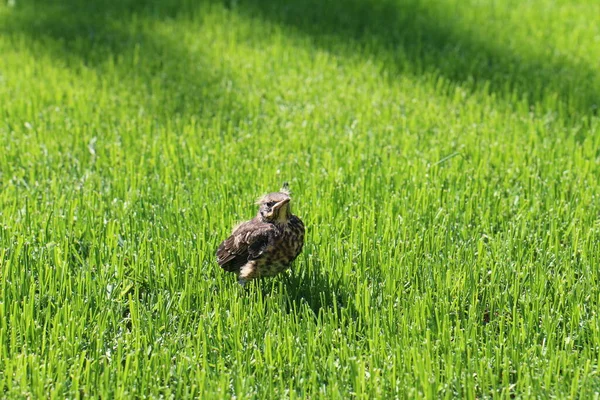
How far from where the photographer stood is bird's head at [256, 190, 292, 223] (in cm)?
404

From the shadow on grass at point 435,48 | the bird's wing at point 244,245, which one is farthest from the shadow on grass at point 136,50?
the bird's wing at point 244,245

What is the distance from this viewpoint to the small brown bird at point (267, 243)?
4023 millimetres

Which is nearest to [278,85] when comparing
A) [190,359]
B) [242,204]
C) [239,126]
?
[239,126]

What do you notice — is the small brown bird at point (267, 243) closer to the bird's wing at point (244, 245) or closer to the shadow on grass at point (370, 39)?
the bird's wing at point (244, 245)

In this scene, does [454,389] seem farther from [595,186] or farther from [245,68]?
[245,68]

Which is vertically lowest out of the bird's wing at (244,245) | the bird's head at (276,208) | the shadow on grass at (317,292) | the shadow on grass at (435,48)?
the shadow on grass at (317,292)

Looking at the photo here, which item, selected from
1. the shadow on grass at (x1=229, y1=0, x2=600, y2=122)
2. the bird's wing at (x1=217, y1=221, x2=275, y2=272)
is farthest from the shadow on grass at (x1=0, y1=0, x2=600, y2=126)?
the bird's wing at (x1=217, y1=221, x2=275, y2=272)

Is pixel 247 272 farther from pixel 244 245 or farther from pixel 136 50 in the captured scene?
pixel 136 50

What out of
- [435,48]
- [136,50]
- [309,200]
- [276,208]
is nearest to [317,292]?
[276,208]

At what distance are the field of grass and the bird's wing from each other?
148 mm

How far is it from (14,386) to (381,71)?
16.6 ft

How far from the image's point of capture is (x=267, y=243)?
403 centimetres

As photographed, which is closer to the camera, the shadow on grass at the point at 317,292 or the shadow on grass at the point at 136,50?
the shadow on grass at the point at 317,292

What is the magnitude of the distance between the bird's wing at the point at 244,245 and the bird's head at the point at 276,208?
0.16ft
